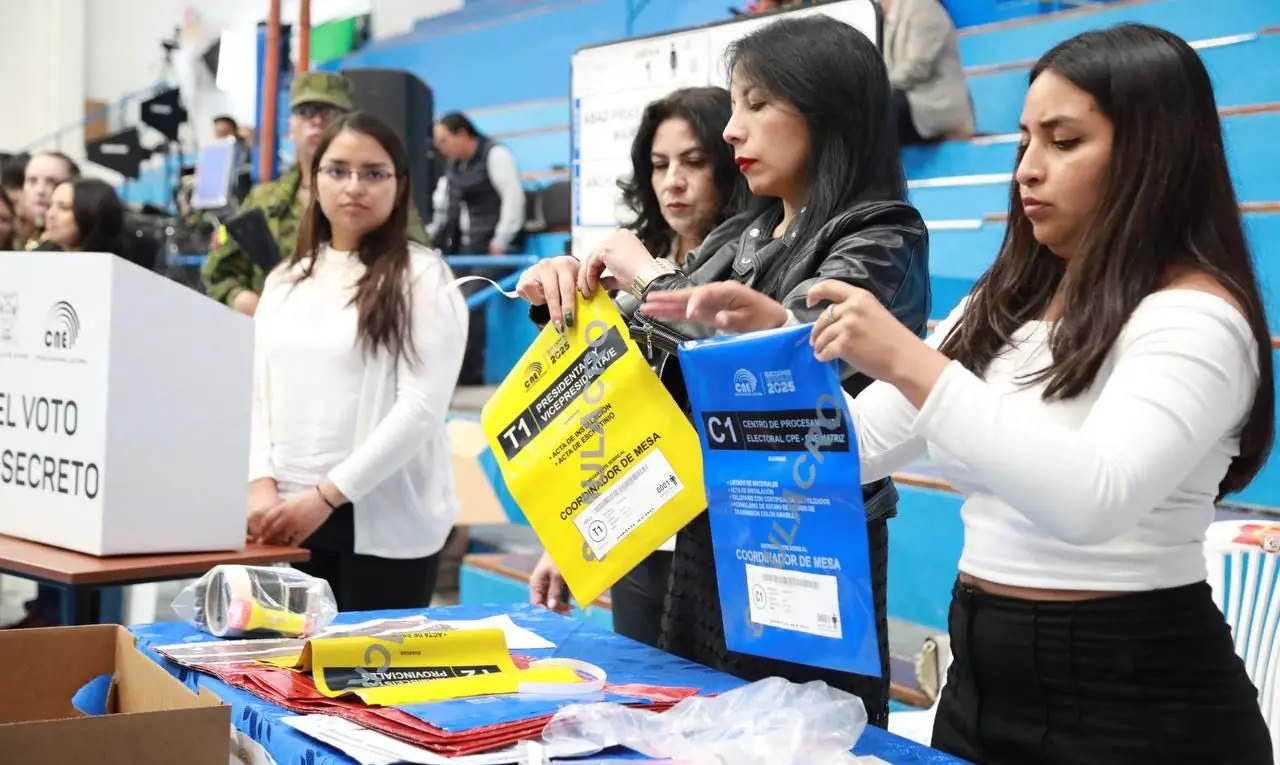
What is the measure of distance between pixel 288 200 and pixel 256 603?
1.96 metres

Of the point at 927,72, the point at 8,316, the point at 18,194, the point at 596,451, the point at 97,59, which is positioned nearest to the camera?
the point at 596,451

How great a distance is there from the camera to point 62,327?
6.06 ft

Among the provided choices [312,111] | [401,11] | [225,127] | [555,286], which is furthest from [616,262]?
[225,127]

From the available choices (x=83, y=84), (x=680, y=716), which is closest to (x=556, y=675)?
(x=680, y=716)

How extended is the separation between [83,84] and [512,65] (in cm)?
640

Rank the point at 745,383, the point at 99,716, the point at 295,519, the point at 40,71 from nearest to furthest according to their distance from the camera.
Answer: the point at 99,716 < the point at 745,383 < the point at 295,519 < the point at 40,71

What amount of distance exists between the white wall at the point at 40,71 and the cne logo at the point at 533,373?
1197cm

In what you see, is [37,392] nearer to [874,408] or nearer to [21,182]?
[874,408]

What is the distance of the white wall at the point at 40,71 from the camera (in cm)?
1214

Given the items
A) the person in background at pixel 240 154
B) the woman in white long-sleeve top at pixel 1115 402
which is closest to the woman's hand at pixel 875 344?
the woman in white long-sleeve top at pixel 1115 402

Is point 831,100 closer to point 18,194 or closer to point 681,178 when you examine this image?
point 681,178

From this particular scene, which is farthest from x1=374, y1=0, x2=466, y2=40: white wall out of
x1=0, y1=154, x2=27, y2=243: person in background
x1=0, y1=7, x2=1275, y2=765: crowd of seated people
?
x1=0, y1=7, x2=1275, y2=765: crowd of seated people

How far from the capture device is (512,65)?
8172mm

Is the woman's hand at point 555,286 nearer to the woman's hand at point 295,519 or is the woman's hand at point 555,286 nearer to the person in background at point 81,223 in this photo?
the woman's hand at point 295,519
